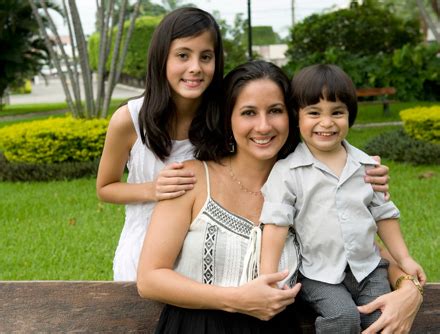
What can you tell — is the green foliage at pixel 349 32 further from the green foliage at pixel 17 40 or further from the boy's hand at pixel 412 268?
the boy's hand at pixel 412 268

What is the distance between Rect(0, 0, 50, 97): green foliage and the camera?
23.2 metres

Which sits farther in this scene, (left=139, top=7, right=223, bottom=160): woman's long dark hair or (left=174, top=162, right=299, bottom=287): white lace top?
(left=139, top=7, right=223, bottom=160): woman's long dark hair

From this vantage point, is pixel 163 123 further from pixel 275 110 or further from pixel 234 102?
pixel 275 110

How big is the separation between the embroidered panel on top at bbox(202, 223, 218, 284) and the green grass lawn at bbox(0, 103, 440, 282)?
2786 millimetres

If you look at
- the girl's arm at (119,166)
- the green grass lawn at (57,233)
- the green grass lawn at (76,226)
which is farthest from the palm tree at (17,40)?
the girl's arm at (119,166)

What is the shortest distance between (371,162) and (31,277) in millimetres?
3308

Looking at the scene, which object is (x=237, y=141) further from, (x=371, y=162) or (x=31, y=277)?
(x=31, y=277)

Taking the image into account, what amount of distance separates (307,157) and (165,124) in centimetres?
59

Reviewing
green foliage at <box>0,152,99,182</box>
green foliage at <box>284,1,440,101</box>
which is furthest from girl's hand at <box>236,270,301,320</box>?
green foliage at <box>284,1,440,101</box>

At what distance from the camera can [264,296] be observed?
6.48 feet

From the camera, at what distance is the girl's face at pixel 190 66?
2.36m

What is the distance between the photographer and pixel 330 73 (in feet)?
6.98

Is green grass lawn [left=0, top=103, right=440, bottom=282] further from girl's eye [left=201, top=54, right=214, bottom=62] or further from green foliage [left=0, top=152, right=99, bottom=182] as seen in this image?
girl's eye [left=201, top=54, right=214, bottom=62]

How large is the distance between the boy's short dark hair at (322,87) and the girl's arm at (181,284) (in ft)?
1.46
